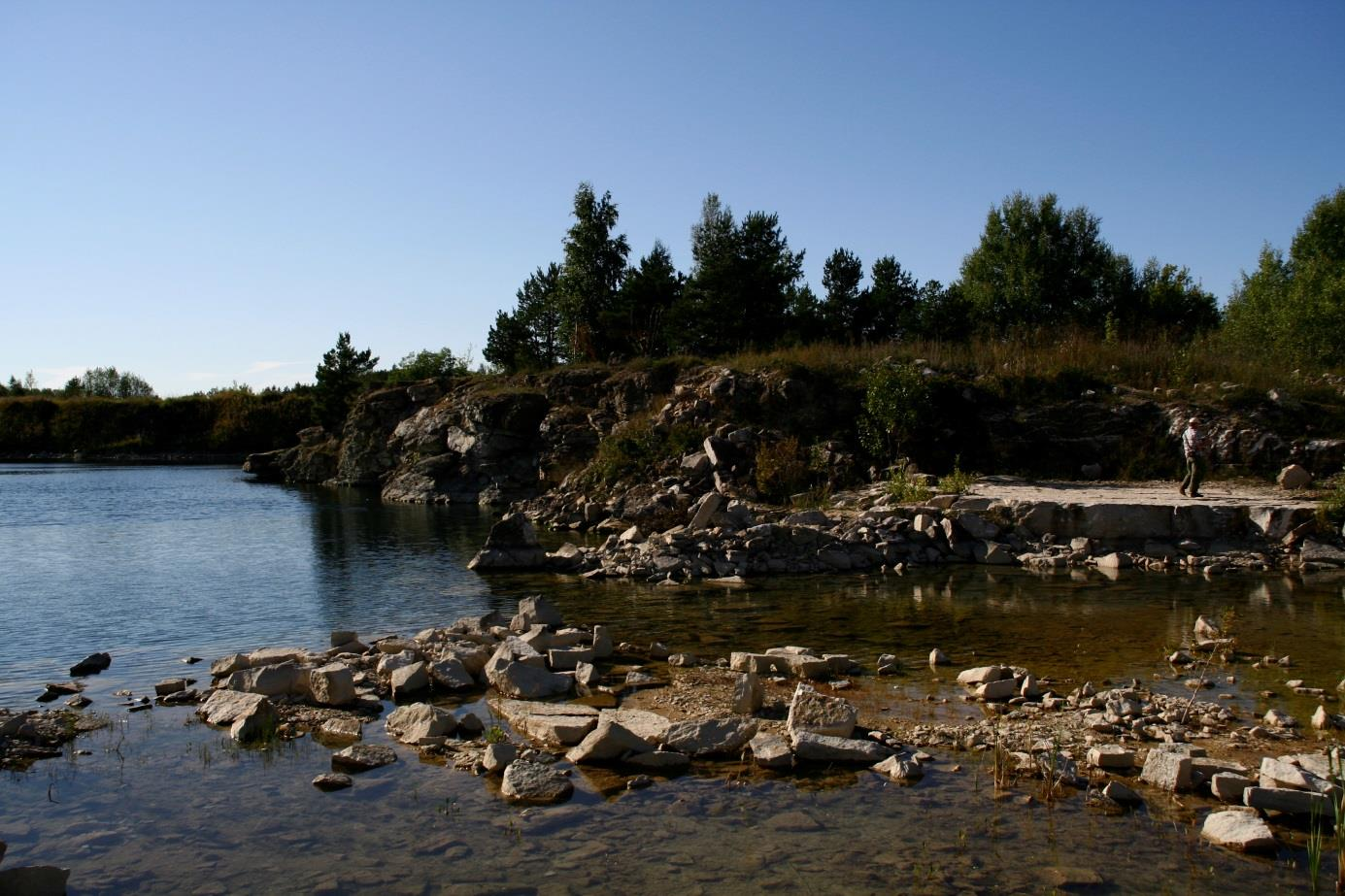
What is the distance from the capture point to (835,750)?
8.89 m

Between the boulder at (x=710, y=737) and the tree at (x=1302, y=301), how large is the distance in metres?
34.3

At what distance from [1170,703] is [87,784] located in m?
11.4

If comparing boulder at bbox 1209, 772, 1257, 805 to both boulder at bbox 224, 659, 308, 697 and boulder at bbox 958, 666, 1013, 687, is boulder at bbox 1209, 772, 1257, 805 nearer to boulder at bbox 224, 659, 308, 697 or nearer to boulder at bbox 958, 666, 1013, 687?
boulder at bbox 958, 666, 1013, 687

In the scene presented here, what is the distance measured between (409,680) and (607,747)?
3.85 metres

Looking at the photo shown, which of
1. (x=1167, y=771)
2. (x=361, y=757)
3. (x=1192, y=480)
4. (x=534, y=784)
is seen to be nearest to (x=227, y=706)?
(x=361, y=757)

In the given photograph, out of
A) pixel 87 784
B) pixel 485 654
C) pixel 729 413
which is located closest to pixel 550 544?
pixel 729 413

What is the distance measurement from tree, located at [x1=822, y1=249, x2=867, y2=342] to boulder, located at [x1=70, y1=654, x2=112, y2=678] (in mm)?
39059

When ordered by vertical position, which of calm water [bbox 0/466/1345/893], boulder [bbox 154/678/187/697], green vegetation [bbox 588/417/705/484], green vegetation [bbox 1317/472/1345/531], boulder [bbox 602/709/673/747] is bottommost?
calm water [bbox 0/466/1345/893]

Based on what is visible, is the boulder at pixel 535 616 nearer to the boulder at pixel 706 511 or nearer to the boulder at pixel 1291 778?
the boulder at pixel 706 511

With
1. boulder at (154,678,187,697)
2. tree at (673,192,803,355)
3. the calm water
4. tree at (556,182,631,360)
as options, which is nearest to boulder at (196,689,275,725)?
the calm water

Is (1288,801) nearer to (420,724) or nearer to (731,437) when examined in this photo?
(420,724)

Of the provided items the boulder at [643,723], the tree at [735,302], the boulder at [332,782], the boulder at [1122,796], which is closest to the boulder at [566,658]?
the boulder at [643,723]

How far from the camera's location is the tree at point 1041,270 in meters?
57.2

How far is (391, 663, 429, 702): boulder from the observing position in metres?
11.6
